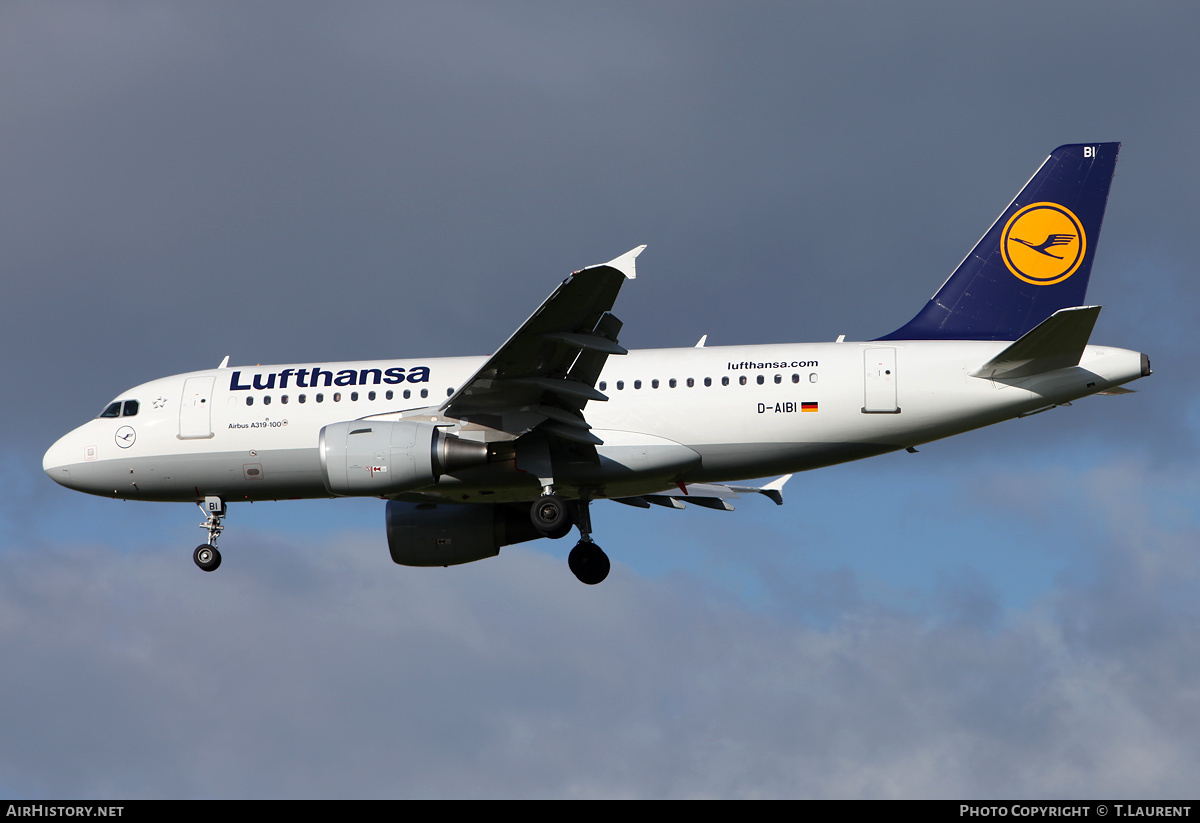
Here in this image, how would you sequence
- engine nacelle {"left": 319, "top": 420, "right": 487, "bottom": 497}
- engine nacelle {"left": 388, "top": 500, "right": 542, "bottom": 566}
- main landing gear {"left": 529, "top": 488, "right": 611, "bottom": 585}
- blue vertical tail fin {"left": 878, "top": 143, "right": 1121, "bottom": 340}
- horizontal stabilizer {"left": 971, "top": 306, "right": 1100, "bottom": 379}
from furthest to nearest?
engine nacelle {"left": 388, "top": 500, "right": 542, "bottom": 566} < main landing gear {"left": 529, "top": 488, "right": 611, "bottom": 585} < blue vertical tail fin {"left": 878, "top": 143, "right": 1121, "bottom": 340} < engine nacelle {"left": 319, "top": 420, "right": 487, "bottom": 497} < horizontal stabilizer {"left": 971, "top": 306, "right": 1100, "bottom": 379}

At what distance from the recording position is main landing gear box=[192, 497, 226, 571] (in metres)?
27.3

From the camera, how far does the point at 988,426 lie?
25.6 m

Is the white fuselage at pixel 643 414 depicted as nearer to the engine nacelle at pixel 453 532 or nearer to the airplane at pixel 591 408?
the airplane at pixel 591 408

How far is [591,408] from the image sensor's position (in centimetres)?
2609

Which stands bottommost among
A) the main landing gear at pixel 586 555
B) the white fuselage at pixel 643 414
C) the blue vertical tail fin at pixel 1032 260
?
the main landing gear at pixel 586 555

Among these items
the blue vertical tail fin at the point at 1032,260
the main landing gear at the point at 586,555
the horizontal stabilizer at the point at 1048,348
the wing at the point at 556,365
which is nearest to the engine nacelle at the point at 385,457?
the wing at the point at 556,365

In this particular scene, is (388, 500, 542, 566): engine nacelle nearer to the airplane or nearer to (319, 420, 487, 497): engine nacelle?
the airplane

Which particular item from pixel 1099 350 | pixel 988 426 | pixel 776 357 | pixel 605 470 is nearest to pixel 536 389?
pixel 605 470

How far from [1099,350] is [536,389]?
998 cm

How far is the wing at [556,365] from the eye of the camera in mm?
21906

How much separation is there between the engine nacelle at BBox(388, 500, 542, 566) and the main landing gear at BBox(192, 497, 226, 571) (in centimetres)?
360

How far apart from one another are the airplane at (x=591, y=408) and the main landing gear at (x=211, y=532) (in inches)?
1.5

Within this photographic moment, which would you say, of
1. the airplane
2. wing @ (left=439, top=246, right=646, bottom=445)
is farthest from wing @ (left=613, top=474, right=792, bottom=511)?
wing @ (left=439, top=246, right=646, bottom=445)
